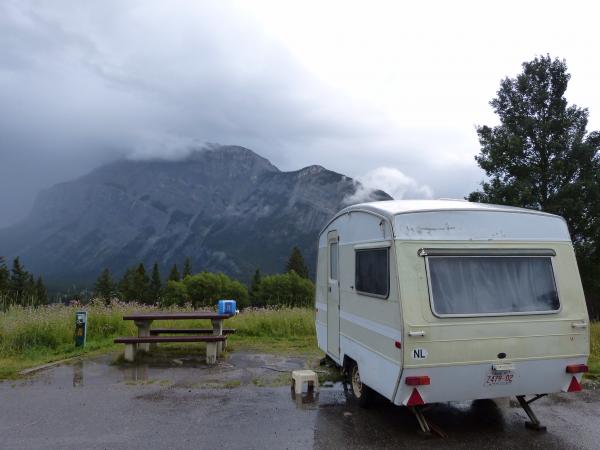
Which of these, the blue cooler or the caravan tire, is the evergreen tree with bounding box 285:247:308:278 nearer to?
the blue cooler

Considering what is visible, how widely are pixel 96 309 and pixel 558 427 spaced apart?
1055 centimetres

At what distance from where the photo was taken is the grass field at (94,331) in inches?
399

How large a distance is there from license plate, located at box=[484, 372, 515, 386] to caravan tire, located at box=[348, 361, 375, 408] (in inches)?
62.9

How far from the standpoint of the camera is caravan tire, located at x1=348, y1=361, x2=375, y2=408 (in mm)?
6516

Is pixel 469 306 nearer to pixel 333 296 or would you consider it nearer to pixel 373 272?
pixel 373 272

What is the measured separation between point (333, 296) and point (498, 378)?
118 inches

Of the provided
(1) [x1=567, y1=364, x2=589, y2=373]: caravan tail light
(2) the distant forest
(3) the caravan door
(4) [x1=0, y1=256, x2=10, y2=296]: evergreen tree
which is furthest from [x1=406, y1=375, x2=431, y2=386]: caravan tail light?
(4) [x1=0, y1=256, x2=10, y2=296]: evergreen tree

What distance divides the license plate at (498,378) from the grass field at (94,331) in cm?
577

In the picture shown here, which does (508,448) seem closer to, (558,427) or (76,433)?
(558,427)

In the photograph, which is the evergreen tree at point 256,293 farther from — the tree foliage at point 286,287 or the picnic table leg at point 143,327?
the picnic table leg at point 143,327

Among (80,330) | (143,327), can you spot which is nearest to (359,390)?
(143,327)

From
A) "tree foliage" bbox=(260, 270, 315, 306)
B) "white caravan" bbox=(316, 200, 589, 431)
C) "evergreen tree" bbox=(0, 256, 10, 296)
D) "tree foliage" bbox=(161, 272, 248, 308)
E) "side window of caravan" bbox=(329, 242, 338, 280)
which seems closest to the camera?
"white caravan" bbox=(316, 200, 589, 431)

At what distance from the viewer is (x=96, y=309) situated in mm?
12680

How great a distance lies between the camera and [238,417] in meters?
6.32
